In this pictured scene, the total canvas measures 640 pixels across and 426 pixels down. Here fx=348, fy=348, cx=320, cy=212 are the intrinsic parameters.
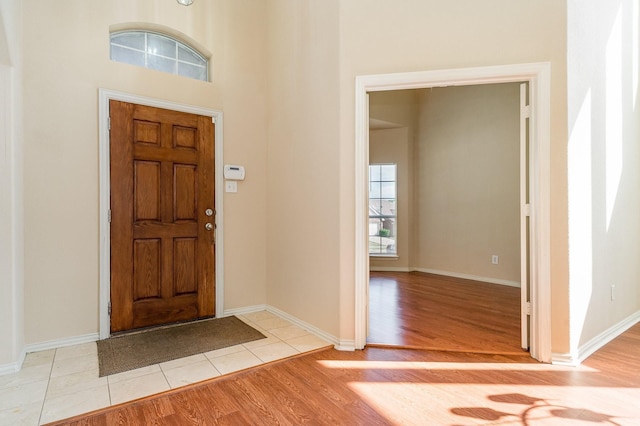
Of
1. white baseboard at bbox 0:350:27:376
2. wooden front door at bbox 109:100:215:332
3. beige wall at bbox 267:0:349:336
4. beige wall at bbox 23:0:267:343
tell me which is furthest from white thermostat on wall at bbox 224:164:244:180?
white baseboard at bbox 0:350:27:376

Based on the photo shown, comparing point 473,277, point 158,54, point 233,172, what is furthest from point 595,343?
point 158,54

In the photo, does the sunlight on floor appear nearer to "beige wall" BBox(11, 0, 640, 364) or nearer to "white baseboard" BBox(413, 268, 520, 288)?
"beige wall" BBox(11, 0, 640, 364)

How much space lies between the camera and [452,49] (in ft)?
8.71

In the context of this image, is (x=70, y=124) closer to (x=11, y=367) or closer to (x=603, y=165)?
(x=11, y=367)

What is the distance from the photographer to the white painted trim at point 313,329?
2809mm

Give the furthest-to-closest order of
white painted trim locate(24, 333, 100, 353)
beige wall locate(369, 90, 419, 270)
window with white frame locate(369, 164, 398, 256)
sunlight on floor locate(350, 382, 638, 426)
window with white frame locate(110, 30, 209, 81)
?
window with white frame locate(369, 164, 398, 256) → beige wall locate(369, 90, 419, 270) → window with white frame locate(110, 30, 209, 81) → white painted trim locate(24, 333, 100, 353) → sunlight on floor locate(350, 382, 638, 426)

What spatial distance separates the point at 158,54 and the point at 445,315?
3.91 meters

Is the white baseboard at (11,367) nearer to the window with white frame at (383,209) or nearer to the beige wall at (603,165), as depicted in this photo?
the beige wall at (603,165)

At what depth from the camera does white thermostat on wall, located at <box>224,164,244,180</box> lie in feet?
12.0

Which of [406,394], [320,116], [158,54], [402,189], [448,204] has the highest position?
[158,54]

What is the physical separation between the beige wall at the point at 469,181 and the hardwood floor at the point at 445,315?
0.56m

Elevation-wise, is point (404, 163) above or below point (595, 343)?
above

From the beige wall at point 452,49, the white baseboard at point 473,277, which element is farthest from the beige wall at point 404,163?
the beige wall at point 452,49

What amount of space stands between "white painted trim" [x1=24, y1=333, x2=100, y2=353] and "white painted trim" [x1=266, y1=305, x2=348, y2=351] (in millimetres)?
1620
